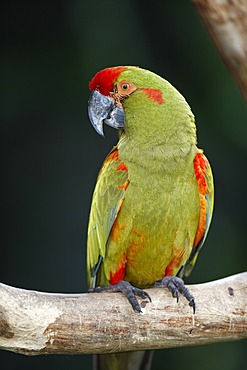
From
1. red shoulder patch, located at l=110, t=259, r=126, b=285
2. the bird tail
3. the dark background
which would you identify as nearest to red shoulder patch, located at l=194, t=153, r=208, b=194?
red shoulder patch, located at l=110, t=259, r=126, b=285

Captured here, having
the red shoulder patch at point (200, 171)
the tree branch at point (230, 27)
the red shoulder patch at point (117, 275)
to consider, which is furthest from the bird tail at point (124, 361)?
the tree branch at point (230, 27)

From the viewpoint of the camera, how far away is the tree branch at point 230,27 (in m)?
1.88

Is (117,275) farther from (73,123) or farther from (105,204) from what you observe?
(73,123)

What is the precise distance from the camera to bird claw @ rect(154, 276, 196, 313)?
2.01 m

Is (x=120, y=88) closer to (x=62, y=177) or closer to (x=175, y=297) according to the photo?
(x=175, y=297)

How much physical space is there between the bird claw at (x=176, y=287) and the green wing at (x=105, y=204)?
223 millimetres

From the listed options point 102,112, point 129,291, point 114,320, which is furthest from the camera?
point 102,112

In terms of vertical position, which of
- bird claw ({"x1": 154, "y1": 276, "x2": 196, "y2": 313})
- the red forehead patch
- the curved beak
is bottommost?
bird claw ({"x1": 154, "y1": 276, "x2": 196, "y2": 313})

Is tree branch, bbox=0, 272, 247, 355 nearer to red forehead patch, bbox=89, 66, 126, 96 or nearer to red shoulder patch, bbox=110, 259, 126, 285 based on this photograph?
red shoulder patch, bbox=110, 259, 126, 285

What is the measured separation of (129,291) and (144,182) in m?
0.35

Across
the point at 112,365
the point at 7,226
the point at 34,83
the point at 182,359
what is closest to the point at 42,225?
the point at 7,226

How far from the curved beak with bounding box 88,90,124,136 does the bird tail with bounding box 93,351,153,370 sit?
748 millimetres

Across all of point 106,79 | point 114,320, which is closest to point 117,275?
point 114,320

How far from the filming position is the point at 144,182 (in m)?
2.10
